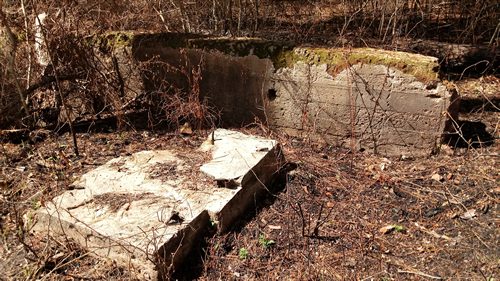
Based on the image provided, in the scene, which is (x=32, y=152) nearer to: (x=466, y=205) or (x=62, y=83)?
(x=62, y=83)

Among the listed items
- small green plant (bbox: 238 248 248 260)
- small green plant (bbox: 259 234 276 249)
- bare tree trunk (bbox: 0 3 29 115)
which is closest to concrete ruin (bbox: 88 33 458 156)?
bare tree trunk (bbox: 0 3 29 115)

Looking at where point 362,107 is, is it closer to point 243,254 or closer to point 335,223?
point 335,223

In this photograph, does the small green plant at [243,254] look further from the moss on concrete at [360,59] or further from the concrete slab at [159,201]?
the moss on concrete at [360,59]

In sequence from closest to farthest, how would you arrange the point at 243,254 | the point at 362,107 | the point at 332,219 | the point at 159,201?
the point at 243,254 < the point at 159,201 < the point at 332,219 < the point at 362,107

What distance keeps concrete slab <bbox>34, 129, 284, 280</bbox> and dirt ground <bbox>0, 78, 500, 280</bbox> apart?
0.45 feet

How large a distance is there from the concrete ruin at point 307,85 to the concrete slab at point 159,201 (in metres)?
0.71

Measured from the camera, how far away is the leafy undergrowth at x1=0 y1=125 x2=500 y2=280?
3.14 meters

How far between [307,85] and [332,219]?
147 centimetres

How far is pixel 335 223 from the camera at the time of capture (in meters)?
3.56

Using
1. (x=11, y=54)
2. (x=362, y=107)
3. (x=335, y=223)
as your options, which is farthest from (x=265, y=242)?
(x=11, y=54)

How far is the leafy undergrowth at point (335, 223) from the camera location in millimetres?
3137

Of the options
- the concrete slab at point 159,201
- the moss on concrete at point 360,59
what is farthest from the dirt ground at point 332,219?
the moss on concrete at point 360,59

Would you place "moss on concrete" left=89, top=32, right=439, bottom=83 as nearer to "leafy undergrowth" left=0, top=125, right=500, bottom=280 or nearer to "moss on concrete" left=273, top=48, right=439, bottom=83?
"moss on concrete" left=273, top=48, right=439, bottom=83

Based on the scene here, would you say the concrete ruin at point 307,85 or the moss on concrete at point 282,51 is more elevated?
the moss on concrete at point 282,51
